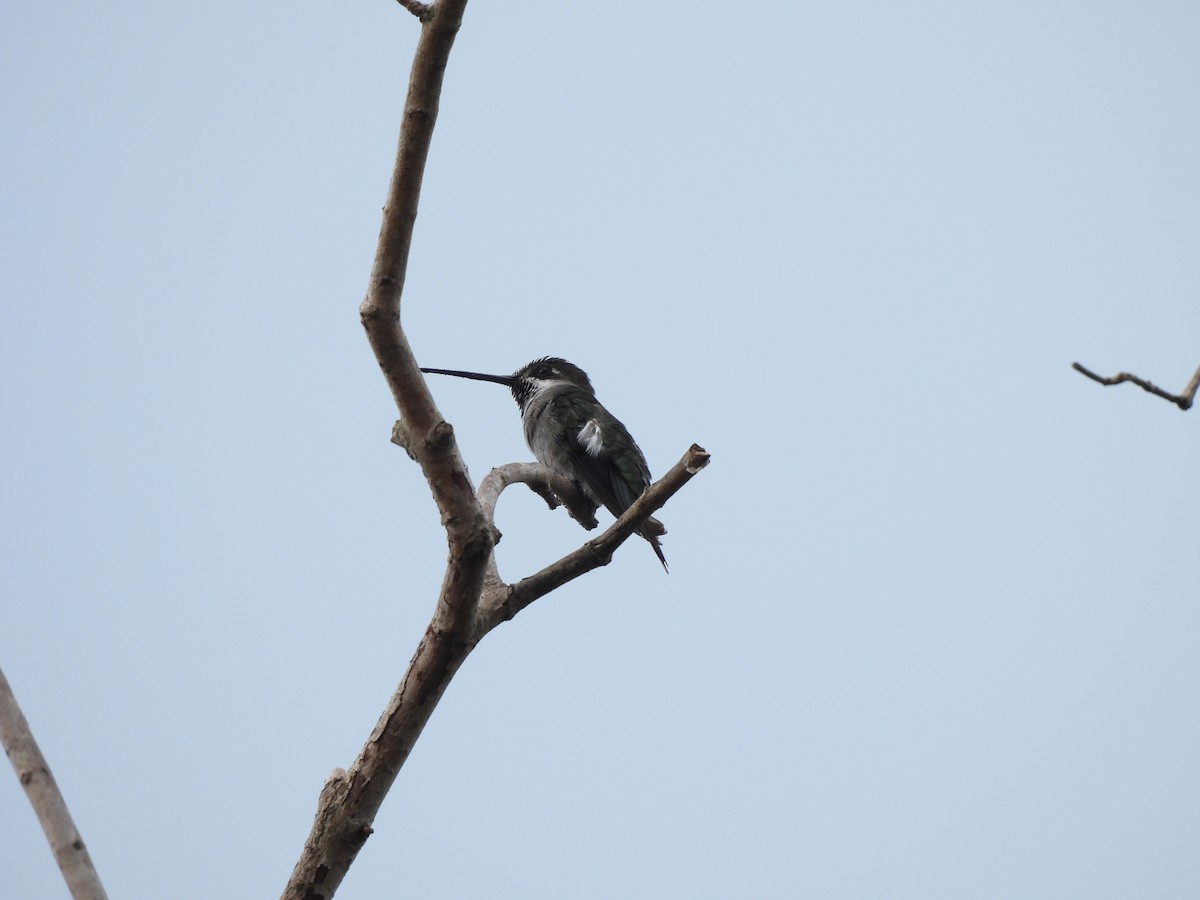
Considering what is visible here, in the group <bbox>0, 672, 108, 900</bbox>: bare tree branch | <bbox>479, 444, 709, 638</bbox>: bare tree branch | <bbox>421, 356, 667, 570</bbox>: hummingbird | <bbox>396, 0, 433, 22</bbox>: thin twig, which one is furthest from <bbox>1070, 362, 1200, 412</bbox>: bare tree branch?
<bbox>421, 356, 667, 570</bbox>: hummingbird

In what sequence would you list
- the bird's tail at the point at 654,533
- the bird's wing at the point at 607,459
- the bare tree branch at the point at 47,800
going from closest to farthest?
the bare tree branch at the point at 47,800 → the bird's tail at the point at 654,533 → the bird's wing at the point at 607,459

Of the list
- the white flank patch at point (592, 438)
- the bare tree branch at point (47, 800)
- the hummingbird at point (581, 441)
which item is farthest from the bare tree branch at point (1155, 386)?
the white flank patch at point (592, 438)

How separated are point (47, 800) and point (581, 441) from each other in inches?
210

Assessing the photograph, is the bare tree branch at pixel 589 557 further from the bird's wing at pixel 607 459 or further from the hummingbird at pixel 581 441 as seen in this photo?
the bird's wing at pixel 607 459

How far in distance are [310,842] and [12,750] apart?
1.00 metres

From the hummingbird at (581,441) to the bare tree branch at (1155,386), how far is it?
5.22 m

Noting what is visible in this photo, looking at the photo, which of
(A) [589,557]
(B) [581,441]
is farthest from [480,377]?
(A) [589,557]

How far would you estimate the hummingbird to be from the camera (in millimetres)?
7812

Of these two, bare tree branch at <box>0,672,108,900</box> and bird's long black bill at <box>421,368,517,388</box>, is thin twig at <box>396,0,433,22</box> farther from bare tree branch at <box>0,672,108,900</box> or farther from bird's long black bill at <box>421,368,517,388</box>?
bird's long black bill at <box>421,368,517,388</box>

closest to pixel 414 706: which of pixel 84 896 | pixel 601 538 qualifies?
pixel 601 538

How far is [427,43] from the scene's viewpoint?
302cm

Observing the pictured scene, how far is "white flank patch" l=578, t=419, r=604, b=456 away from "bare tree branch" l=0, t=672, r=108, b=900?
5.05 metres

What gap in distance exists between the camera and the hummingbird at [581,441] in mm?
7812

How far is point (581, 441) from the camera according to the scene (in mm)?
8109
